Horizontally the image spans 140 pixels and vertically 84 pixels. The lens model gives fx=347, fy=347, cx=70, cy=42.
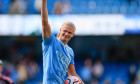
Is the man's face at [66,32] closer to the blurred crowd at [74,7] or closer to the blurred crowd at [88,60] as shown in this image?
Answer: the blurred crowd at [88,60]

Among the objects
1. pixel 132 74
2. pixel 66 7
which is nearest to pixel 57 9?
pixel 66 7

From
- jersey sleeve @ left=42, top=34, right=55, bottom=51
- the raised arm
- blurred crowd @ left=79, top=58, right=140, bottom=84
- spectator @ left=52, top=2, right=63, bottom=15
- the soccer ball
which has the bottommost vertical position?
→ blurred crowd @ left=79, top=58, right=140, bottom=84

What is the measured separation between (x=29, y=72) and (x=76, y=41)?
477cm

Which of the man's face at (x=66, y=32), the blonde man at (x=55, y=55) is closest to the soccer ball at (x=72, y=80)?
the blonde man at (x=55, y=55)

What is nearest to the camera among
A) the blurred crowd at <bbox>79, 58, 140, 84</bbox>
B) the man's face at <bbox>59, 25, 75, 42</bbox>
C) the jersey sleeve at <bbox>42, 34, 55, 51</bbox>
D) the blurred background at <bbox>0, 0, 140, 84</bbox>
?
the jersey sleeve at <bbox>42, 34, 55, 51</bbox>

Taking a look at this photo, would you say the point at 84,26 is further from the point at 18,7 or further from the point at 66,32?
the point at 66,32

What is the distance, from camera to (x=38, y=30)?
1669 centimetres

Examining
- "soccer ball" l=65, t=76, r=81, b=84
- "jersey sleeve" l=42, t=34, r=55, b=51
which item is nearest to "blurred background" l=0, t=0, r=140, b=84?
"soccer ball" l=65, t=76, r=81, b=84

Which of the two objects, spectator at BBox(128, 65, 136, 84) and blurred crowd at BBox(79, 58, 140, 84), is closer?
blurred crowd at BBox(79, 58, 140, 84)

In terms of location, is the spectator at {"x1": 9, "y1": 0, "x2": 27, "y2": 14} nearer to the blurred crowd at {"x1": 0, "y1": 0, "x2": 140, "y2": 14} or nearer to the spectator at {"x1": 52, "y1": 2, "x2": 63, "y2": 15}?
the blurred crowd at {"x1": 0, "y1": 0, "x2": 140, "y2": 14}

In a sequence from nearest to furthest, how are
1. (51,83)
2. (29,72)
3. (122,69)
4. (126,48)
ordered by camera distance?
(51,83)
(29,72)
(122,69)
(126,48)

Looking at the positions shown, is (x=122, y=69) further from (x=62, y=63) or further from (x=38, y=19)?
(x=62, y=63)

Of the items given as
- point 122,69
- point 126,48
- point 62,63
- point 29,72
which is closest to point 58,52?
point 62,63

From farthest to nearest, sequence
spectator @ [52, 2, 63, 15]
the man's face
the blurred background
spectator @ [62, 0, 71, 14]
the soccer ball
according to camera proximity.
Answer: spectator @ [62, 0, 71, 14] < spectator @ [52, 2, 63, 15] < the blurred background < the soccer ball < the man's face
